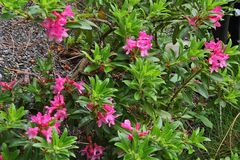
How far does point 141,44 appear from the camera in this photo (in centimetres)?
224

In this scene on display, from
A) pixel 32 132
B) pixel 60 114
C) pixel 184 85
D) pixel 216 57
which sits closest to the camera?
pixel 32 132

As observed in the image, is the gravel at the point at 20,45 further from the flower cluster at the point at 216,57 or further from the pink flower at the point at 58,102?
the flower cluster at the point at 216,57

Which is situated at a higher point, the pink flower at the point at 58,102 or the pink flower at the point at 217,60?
the pink flower at the point at 217,60

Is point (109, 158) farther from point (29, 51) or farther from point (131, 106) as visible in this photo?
point (29, 51)

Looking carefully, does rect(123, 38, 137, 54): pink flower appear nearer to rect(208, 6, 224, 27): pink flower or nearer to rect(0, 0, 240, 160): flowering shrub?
rect(0, 0, 240, 160): flowering shrub

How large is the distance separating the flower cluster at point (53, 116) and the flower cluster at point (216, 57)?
0.59 m

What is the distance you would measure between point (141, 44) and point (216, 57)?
36 centimetres

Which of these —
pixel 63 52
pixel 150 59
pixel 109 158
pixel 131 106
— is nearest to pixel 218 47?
pixel 150 59

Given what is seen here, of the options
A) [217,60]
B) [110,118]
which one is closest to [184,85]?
[217,60]

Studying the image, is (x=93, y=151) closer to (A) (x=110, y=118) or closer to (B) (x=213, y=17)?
(A) (x=110, y=118)

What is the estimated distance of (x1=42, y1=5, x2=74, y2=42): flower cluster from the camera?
2084 millimetres

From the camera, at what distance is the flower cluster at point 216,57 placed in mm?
2348

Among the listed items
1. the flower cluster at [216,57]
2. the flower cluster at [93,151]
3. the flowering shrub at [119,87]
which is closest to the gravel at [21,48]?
the flowering shrub at [119,87]

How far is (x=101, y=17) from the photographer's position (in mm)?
2541
